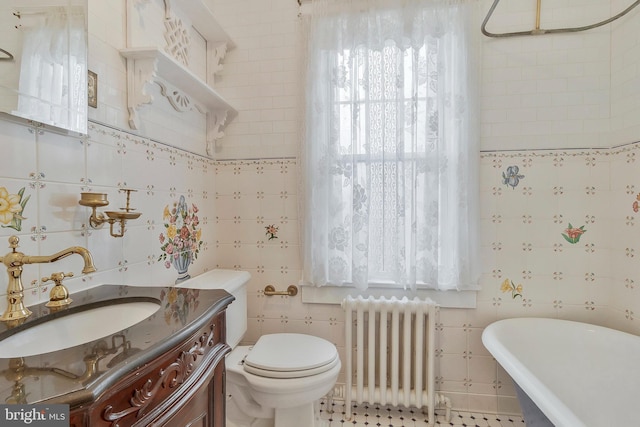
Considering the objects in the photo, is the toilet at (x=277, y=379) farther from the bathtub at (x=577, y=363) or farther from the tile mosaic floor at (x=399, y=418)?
the bathtub at (x=577, y=363)

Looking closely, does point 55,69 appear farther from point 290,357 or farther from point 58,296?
point 290,357

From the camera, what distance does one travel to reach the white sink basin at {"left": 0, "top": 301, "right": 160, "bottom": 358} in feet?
2.16

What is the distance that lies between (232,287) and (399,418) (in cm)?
116

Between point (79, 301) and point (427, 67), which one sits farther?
point (427, 67)

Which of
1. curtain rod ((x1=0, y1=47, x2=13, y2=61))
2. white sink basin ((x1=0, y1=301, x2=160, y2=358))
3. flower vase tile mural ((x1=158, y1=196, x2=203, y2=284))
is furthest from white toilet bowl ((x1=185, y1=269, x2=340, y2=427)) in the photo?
curtain rod ((x1=0, y1=47, x2=13, y2=61))

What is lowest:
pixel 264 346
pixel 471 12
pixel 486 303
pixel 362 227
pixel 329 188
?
pixel 264 346

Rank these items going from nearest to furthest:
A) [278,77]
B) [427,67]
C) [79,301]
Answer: [79,301]
[427,67]
[278,77]

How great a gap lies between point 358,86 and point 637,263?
1.61 m

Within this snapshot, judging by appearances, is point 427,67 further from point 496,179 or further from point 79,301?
point 79,301

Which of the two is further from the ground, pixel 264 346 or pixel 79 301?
pixel 79 301

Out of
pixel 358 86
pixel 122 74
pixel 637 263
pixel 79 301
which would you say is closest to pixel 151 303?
pixel 79 301

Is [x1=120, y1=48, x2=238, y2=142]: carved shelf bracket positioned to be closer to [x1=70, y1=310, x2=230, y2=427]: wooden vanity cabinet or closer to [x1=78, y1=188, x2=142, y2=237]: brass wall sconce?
[x1=78, y1=188, x2=142, y2=237]: brass wall sconce

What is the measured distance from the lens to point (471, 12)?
155 cm

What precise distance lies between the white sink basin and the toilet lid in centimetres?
61
